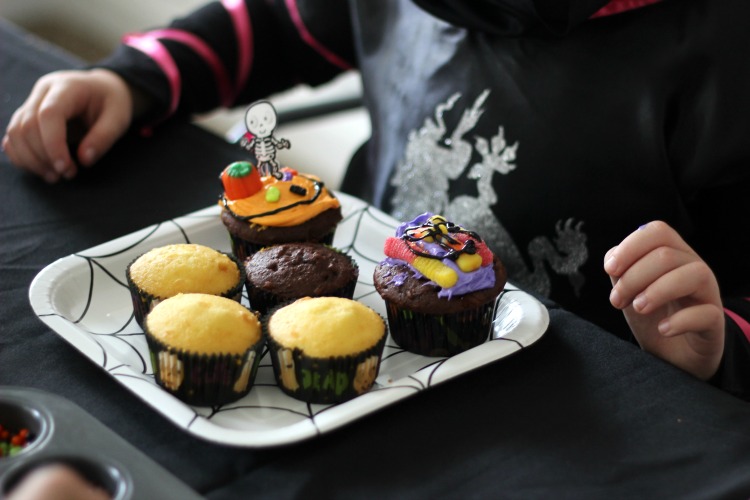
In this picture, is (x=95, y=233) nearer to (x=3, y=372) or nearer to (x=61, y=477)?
(x=3, y=372)

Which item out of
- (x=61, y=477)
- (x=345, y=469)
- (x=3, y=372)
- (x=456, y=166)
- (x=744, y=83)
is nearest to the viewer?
(x=61, y=477)

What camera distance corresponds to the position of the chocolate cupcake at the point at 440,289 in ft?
2.77

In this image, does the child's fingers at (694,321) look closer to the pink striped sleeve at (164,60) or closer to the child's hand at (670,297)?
the child's hand at (670,297)

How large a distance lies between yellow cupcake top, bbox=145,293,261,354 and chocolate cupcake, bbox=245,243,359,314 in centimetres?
9

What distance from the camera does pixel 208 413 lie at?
76 cm

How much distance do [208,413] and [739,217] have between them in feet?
2.36

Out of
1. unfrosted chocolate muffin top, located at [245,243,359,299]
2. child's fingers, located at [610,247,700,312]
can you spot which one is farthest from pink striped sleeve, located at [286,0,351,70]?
child's fingers, located at [610,247,700,312]

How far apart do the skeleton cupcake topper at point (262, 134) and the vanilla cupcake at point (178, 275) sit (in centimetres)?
15

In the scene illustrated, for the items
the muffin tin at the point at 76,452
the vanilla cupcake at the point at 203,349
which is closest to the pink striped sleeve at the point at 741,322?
the vanilla cupcake at the point at 203,349

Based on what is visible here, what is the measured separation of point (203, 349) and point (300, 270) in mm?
183

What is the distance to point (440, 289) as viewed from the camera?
854 millimetres

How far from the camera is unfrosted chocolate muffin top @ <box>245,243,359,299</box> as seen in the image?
2.93 feet

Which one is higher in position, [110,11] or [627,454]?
[627,454]

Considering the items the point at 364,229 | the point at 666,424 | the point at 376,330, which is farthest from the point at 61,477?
the point at 364,229
